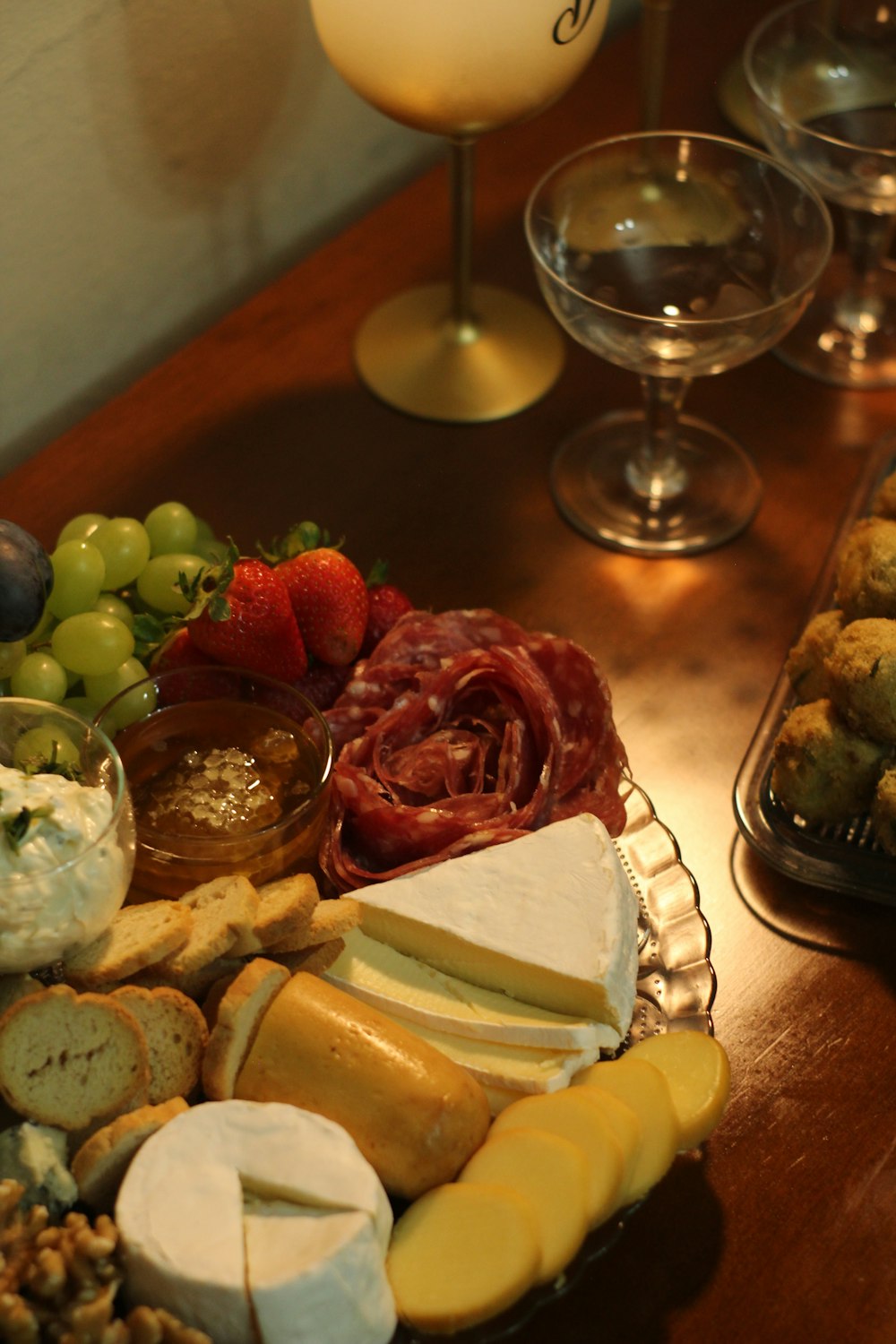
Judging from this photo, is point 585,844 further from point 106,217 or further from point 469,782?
point 106,217

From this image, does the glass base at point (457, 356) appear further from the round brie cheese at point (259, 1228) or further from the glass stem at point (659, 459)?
the round brie cheese at point (259, 1228)

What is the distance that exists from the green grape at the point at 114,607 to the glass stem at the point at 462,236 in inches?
18.8

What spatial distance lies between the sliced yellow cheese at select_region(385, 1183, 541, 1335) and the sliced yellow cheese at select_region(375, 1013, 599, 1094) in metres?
0.08

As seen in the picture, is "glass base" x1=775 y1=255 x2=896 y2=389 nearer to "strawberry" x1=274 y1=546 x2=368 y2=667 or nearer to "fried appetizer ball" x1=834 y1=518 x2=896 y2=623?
"fried appetizer ball" x1=834 y1=518 x2=896 y2=623

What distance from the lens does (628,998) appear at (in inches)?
33.9

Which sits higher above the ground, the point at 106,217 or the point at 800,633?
the point at 106,217

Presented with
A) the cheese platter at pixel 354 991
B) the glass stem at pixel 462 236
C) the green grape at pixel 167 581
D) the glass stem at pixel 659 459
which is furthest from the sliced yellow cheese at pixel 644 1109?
the glass stem at pixel 462 236

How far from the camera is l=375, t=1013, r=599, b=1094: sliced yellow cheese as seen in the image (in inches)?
32.1

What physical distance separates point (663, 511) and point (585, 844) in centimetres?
46

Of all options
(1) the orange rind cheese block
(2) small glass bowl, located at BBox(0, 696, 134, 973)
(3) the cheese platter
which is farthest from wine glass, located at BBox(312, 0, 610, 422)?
(1) the orange rind cheese block

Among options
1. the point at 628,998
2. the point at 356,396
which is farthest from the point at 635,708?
the point at 356,396

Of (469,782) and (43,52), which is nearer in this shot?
(469,782)

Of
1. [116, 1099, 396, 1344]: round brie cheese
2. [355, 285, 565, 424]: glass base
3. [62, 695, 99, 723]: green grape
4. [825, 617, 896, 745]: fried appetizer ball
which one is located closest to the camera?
[116, 1099, 396, 1344]: round brie cheese

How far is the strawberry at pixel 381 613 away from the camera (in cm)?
108
